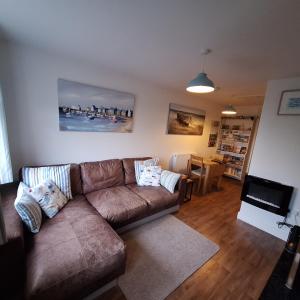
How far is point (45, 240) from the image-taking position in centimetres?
139

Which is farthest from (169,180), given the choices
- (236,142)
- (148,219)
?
(236,142)

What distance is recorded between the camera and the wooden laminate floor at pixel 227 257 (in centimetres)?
152

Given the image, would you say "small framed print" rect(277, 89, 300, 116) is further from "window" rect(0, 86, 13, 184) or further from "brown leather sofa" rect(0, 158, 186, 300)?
"window" rect(0, 86, 13, 184)

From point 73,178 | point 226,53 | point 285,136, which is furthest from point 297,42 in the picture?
point 73,178

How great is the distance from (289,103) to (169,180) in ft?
6.71

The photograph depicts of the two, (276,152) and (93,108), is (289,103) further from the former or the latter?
(93,108)

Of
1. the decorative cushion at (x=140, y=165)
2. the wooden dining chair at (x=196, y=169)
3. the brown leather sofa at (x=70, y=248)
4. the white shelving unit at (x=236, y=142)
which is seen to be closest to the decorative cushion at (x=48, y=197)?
the brown leather sofa at (x=70, y=248)

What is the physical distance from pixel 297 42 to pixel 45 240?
9.09 ft

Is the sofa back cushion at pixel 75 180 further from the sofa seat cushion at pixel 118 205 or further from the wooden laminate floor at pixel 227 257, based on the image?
the wooden laminate floor at pixel 227 257

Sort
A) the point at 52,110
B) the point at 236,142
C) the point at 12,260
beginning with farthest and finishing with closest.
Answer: the point at 236,142, the point at 52,110, the point at 12,260

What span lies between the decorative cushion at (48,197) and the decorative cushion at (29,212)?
107mm

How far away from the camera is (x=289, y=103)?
2244 millimetres

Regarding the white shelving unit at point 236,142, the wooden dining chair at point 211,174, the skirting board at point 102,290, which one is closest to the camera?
the skirting board at point 102,290

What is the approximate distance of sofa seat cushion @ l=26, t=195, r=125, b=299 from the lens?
1.10 m
